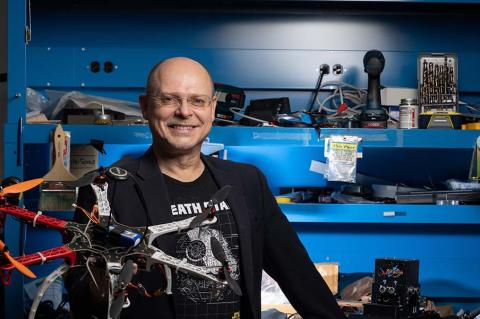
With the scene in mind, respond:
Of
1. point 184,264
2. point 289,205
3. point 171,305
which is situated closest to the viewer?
point 184,264

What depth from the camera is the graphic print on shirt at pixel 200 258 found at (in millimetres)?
1646

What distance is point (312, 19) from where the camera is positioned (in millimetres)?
2662

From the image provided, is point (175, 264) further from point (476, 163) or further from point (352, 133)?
point (476, 163)

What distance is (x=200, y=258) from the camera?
5.45 ft

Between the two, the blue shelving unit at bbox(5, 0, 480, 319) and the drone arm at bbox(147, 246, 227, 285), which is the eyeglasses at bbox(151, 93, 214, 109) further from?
the blue shelving unit at bbox(5, 0, 480, 319)

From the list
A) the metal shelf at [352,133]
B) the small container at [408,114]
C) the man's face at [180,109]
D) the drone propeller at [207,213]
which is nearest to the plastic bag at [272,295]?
the metal shelf at [352,133]

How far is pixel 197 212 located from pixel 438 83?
45.7 inches

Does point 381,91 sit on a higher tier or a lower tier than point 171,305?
higher

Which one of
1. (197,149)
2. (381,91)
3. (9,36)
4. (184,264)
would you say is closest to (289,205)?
(381,91)

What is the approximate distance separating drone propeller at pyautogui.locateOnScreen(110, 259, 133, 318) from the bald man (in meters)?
0.37

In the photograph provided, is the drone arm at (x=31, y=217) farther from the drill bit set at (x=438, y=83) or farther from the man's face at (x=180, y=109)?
the drill bit set at (x=438, y=83)

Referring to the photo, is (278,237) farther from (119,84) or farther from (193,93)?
(119,84)

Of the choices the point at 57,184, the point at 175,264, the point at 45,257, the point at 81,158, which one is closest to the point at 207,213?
the point at 175,264

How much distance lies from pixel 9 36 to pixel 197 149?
2.69 ft
